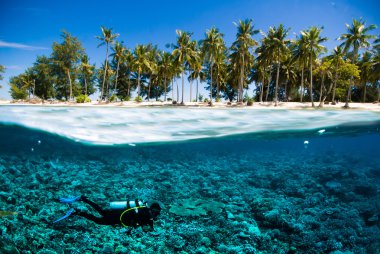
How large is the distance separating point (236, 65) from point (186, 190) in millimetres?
25806

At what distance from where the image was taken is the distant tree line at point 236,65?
34594mm

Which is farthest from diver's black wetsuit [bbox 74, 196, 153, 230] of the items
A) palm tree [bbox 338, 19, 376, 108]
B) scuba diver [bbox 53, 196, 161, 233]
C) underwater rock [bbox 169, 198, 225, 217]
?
palm tree [bbox 338, 19, 376, 108]

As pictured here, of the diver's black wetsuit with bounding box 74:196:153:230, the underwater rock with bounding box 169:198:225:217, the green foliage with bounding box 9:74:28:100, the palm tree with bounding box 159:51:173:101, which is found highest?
the palm tree with bounding box 159:51:173:101

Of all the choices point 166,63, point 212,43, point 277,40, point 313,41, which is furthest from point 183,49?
point 313,41

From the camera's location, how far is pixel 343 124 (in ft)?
46.1

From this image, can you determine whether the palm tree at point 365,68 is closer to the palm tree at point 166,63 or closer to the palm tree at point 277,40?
the palm tree at point 277,40

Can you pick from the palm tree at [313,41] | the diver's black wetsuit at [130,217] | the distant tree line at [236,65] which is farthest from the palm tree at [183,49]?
the diver's black wetsuit at [130,217]

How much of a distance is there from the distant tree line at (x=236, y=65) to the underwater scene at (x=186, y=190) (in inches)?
623

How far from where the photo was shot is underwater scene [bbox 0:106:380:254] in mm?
9211

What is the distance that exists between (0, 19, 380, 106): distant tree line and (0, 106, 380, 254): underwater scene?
51.9ft

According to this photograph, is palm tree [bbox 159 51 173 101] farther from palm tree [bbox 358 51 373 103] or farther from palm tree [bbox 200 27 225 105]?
palm tree [bbox 358 51 373 103]

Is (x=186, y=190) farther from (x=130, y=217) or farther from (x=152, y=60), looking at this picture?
(x=152, y=60)

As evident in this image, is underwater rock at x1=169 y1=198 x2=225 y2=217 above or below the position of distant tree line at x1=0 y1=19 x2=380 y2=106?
below

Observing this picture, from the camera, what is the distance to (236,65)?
3816cm
